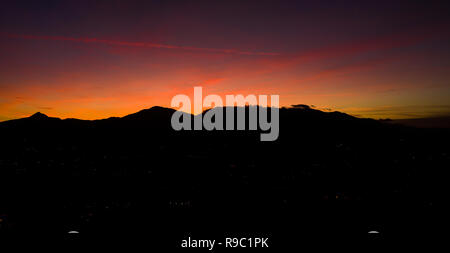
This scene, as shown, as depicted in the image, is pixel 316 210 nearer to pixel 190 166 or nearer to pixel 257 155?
pixel 190 166

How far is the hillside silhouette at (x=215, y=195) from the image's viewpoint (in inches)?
A: 2430

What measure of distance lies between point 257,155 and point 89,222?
400 feet

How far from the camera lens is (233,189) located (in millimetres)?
94688

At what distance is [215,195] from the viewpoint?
86812 mm

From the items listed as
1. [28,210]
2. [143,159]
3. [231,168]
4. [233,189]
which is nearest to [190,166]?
[231,168]

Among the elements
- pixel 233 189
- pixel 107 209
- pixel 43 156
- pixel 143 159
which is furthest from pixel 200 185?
pixel 43 156

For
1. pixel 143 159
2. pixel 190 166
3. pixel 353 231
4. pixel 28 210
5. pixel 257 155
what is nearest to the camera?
pixel 353 231

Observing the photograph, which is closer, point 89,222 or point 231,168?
point 89,222

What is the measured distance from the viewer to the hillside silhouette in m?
61.7

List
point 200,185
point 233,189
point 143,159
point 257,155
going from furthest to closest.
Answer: point 257,155 < point 143,159 < point 200,185 < point 233,189

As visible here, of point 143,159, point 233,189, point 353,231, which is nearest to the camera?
point 353,231

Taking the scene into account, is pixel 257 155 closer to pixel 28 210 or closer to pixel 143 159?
pixel 143 159
